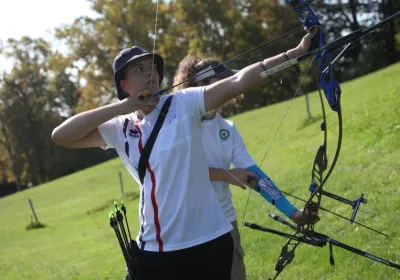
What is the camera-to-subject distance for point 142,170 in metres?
2.21

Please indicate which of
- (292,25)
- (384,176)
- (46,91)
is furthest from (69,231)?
(46,91)

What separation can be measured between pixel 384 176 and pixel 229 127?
4.43m

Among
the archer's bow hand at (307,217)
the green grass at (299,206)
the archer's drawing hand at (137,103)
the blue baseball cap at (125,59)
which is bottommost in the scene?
the green grass at (299,206)

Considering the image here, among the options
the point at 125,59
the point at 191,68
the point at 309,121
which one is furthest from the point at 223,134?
the point at 309,121

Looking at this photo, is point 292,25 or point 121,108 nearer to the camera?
point 121,108

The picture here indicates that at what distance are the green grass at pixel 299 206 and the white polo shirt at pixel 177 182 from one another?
2.40 meters

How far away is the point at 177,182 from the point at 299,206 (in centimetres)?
490

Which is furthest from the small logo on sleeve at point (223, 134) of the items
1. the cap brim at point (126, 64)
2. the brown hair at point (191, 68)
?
the cap brim at point (126, 64)

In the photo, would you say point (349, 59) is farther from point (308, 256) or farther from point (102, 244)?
point (308, 256)

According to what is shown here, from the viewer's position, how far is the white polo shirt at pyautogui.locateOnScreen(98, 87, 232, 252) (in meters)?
2.17

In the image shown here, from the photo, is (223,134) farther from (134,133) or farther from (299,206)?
(299,206)

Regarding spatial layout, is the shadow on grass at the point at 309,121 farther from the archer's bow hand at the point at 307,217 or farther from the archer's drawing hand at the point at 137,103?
the archer's drawing hand at the point at 137,103

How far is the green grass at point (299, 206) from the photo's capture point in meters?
4.86

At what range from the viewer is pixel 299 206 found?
682 cm
